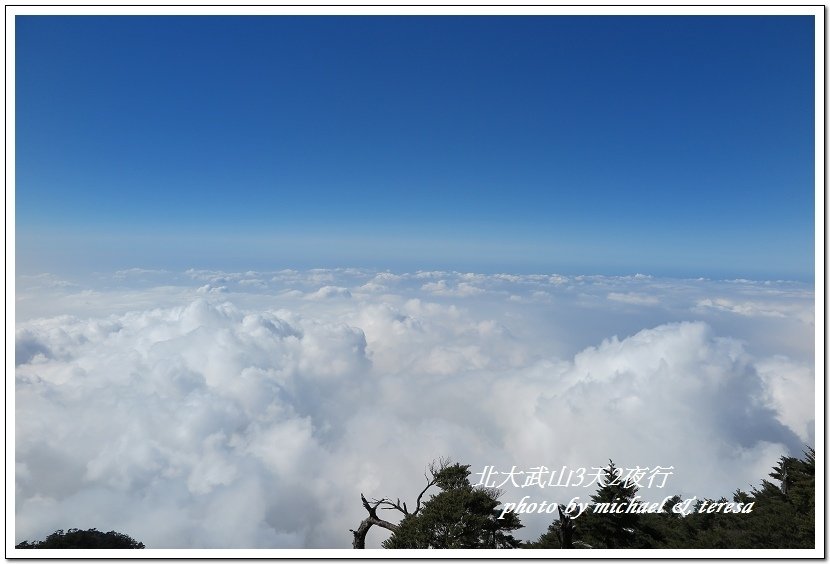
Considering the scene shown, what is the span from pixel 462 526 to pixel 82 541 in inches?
193

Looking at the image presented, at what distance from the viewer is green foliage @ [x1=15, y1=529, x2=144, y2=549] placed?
5.05 meters

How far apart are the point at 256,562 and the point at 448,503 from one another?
265 centimetres

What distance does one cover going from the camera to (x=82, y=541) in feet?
16.8

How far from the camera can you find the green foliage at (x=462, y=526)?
19.0 ft

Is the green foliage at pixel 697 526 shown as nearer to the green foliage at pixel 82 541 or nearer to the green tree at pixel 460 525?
the green tree at pixel 460 525

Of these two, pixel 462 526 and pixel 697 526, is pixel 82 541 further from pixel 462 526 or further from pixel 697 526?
pixel 697 526

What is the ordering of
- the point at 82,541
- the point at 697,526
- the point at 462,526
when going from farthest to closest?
the point at 697,526 → the point at 462,526 → the point at 82,541

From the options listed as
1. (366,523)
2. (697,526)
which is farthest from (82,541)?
(697,526)

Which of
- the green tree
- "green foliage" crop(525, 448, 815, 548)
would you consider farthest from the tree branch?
"green foliage" crop(525, 448, 815, 548)

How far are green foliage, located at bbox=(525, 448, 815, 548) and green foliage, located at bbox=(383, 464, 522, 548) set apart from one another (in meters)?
0.64

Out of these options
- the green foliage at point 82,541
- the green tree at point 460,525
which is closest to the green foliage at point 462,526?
the green tree at point 460,525

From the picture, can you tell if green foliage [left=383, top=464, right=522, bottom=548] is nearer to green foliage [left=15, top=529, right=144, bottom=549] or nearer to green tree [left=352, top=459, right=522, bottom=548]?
green tree [left=352, top=459, right=522, bottom=548]
